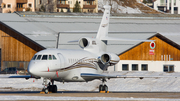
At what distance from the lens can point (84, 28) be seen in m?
76.8

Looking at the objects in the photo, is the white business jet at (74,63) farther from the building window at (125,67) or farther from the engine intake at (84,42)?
the building window at (125,67)

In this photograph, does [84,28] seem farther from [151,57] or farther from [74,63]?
[74,63]

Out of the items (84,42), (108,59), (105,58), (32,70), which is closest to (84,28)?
(84,42)

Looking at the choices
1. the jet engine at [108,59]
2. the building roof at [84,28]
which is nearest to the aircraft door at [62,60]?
the jet engine at [108,59]

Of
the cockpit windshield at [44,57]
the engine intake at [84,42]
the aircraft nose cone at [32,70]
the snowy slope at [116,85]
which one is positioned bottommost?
the snowy slope at [116,85]

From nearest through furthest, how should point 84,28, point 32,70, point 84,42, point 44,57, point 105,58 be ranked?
point 32,70 → point 44,57 → point 105,58 → point 84,42 → point 84,28

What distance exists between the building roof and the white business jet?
26906 millimetres

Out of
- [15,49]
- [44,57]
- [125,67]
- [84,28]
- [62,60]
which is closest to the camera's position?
[44,57]

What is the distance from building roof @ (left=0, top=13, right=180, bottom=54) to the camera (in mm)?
69938

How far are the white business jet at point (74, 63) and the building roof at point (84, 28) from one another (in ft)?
88.3

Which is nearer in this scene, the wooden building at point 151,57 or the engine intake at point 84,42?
the engine intake at point 84,42

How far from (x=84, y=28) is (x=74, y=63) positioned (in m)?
40.9

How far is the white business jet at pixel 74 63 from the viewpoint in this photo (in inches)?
1296

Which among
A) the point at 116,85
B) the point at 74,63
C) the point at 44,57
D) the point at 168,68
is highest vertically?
the point at 44,57
